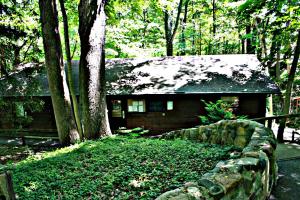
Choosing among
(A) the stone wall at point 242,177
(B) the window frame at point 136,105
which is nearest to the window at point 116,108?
(B) the window frame at point 136,105

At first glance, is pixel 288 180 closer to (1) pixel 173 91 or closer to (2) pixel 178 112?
(1) pixel 173 91

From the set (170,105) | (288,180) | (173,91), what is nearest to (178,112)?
(170,105)

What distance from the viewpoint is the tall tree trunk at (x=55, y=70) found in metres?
6.55

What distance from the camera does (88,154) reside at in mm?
4668

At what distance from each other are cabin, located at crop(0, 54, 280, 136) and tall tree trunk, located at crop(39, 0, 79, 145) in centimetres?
386

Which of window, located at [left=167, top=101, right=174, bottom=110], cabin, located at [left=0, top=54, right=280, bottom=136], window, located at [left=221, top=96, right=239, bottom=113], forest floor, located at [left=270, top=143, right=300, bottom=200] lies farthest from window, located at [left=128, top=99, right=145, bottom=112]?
forest floor, located at [left=270, top=143, right=300, bottom=200]

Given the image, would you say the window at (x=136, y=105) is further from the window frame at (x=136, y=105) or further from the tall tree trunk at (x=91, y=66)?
the tall tree trunk at (x=91, y=66)

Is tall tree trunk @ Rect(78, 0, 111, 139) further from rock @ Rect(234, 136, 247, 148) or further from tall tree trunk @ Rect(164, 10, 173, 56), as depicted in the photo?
tall tree trunk @ Rect(164, 10, 173, 56)

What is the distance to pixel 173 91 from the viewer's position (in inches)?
428

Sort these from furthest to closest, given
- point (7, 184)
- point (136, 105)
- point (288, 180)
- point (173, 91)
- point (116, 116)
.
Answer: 1. point (116, 116)
2. point (136, 105)
3. point (173, 91)
4. point (288, 180)
5. point (7, 184)

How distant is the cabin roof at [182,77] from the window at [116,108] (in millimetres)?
1092

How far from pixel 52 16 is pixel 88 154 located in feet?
15.3

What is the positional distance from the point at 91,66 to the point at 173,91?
5.62 metres

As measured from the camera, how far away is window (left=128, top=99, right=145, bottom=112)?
11.8 meters
